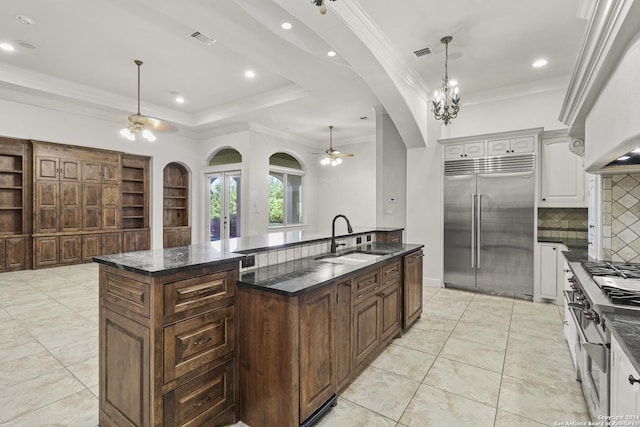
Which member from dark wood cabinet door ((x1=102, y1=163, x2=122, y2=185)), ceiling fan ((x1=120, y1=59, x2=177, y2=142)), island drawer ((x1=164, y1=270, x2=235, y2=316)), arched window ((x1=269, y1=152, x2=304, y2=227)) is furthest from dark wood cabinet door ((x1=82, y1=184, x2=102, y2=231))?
island drawer ((x1=164, y1=270, x2=235, y2=316))

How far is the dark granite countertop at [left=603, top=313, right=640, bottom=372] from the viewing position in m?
1.03

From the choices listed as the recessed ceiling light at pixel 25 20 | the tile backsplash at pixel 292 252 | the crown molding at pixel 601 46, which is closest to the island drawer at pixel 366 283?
the tile backsplash at pixel 292 252

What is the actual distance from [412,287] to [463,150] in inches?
102

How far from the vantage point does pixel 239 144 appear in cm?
730

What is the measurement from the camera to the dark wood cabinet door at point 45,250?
5812 mm

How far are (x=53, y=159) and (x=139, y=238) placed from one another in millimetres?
2251

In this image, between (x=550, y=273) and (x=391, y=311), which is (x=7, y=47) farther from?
(x=550, y=273)

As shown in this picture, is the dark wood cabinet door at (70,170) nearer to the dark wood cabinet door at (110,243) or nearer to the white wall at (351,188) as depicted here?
the dark wood cabinet door at (110,243)

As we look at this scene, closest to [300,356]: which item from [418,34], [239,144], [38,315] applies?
[418,34]

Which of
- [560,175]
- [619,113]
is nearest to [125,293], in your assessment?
[619,113]

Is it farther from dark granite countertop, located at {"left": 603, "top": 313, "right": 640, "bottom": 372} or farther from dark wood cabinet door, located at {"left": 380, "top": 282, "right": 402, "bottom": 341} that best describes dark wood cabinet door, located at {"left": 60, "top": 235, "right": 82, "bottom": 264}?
dark granite countertop, located at {"left": 603, "top": 313, "right": 640, "bottom": 372}

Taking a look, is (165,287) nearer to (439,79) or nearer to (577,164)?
(439,79)

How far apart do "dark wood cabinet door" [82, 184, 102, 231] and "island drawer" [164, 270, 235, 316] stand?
20.4 feet

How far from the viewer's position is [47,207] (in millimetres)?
5906
